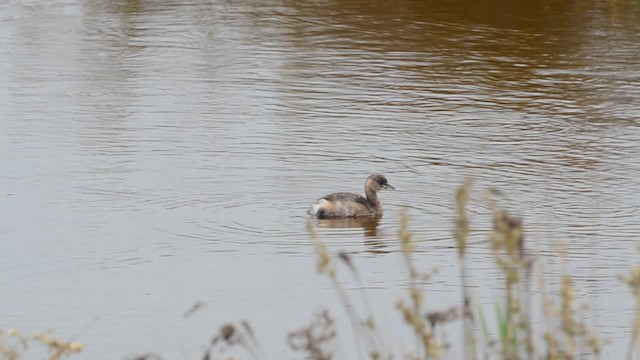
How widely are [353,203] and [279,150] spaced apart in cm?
175

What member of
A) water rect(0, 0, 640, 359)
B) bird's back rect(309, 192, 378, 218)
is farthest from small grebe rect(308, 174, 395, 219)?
water rect(0, 0, 640, 359)

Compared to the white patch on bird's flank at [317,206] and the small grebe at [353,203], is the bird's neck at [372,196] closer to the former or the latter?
the small grebe at [353,203]

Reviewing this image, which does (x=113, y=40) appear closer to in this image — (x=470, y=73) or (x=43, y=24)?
(x=43, y=24)

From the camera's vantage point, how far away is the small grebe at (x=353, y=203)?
35.8 feet

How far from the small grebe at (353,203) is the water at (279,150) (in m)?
0.12

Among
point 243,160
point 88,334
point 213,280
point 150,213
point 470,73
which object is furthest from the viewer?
point 470,73

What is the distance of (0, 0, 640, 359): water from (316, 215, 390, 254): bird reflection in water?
34 mm

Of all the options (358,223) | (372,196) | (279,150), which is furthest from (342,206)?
(279,150)

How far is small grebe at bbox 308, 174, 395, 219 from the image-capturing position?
10.9 meters

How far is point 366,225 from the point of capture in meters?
11.2

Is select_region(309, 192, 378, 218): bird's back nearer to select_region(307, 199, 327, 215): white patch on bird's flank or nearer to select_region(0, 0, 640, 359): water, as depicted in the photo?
select_region(307, 199, 327, 215): white patch on bird's flank

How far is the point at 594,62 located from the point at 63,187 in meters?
6.87

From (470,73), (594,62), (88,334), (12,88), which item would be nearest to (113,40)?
(12,88)

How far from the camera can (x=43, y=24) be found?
18.1 meters
